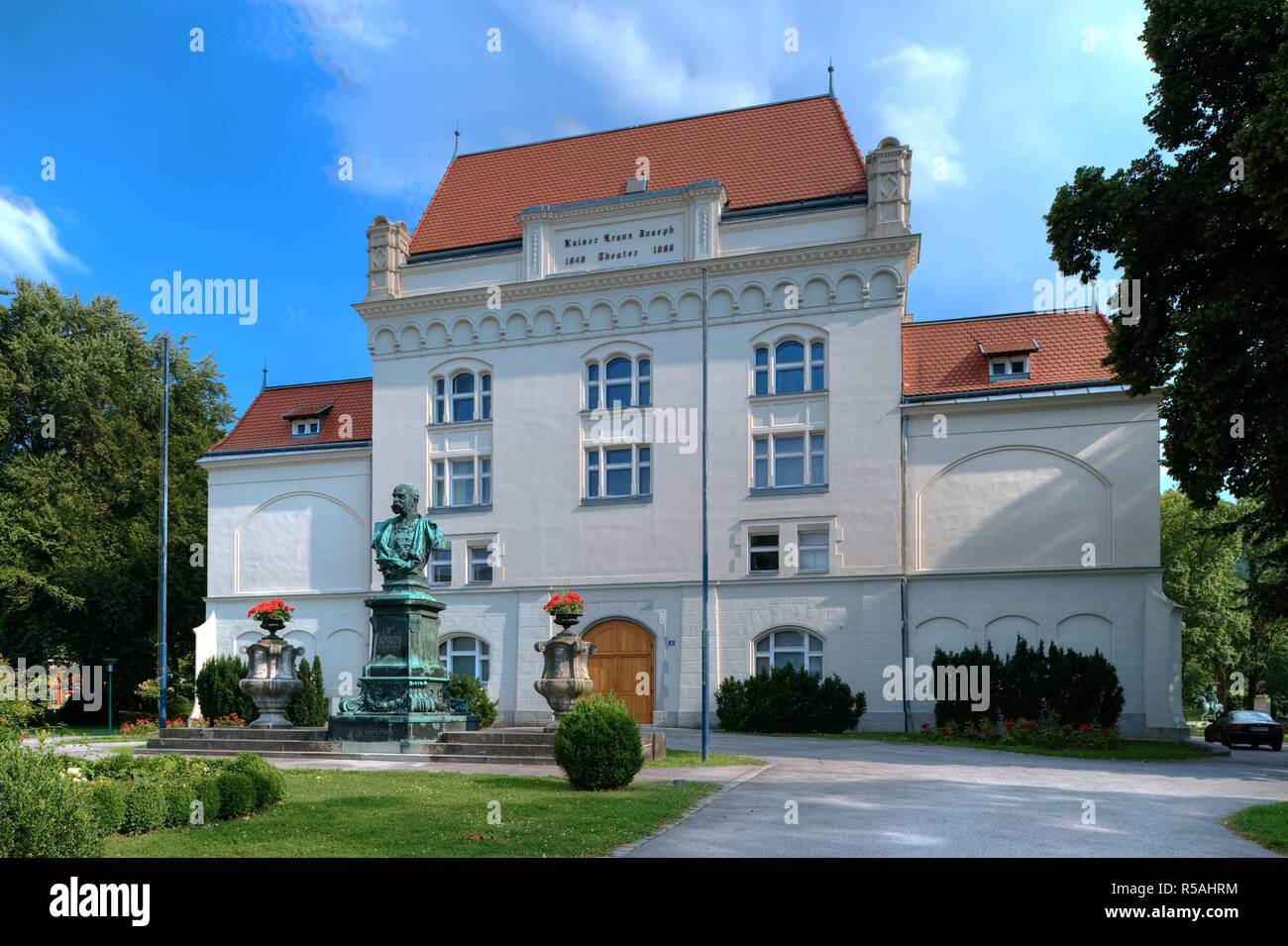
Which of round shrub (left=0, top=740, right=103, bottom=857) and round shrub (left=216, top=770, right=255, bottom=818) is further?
round shrub (left=216, top=770, right=255, bottom=818)

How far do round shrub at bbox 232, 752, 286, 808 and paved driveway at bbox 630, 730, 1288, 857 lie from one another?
4.67 m

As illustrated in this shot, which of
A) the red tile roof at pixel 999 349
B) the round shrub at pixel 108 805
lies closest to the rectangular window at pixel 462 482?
the red tile roof at pixel 999 349

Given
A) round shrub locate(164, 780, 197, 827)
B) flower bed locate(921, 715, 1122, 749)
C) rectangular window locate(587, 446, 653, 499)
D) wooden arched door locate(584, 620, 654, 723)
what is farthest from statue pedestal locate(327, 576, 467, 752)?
flower bed locate(921, 715, 1122, 749)

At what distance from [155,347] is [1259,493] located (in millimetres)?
40348

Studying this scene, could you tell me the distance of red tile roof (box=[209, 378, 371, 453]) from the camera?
38125mm

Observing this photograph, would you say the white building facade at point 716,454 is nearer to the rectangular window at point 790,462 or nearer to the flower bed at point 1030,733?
the rectangular window at point 790,462

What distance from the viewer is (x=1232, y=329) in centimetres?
1939

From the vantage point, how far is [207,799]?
11.6 metres

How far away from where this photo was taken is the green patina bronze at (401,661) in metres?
20.5

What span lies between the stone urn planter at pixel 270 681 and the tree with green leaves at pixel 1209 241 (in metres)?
18.5

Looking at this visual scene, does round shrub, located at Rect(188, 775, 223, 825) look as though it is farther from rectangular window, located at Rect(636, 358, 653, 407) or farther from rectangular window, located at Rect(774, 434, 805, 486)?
rectangular window, located at Rect(636, 358, 653, 407)

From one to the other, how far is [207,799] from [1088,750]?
19.7 metres
